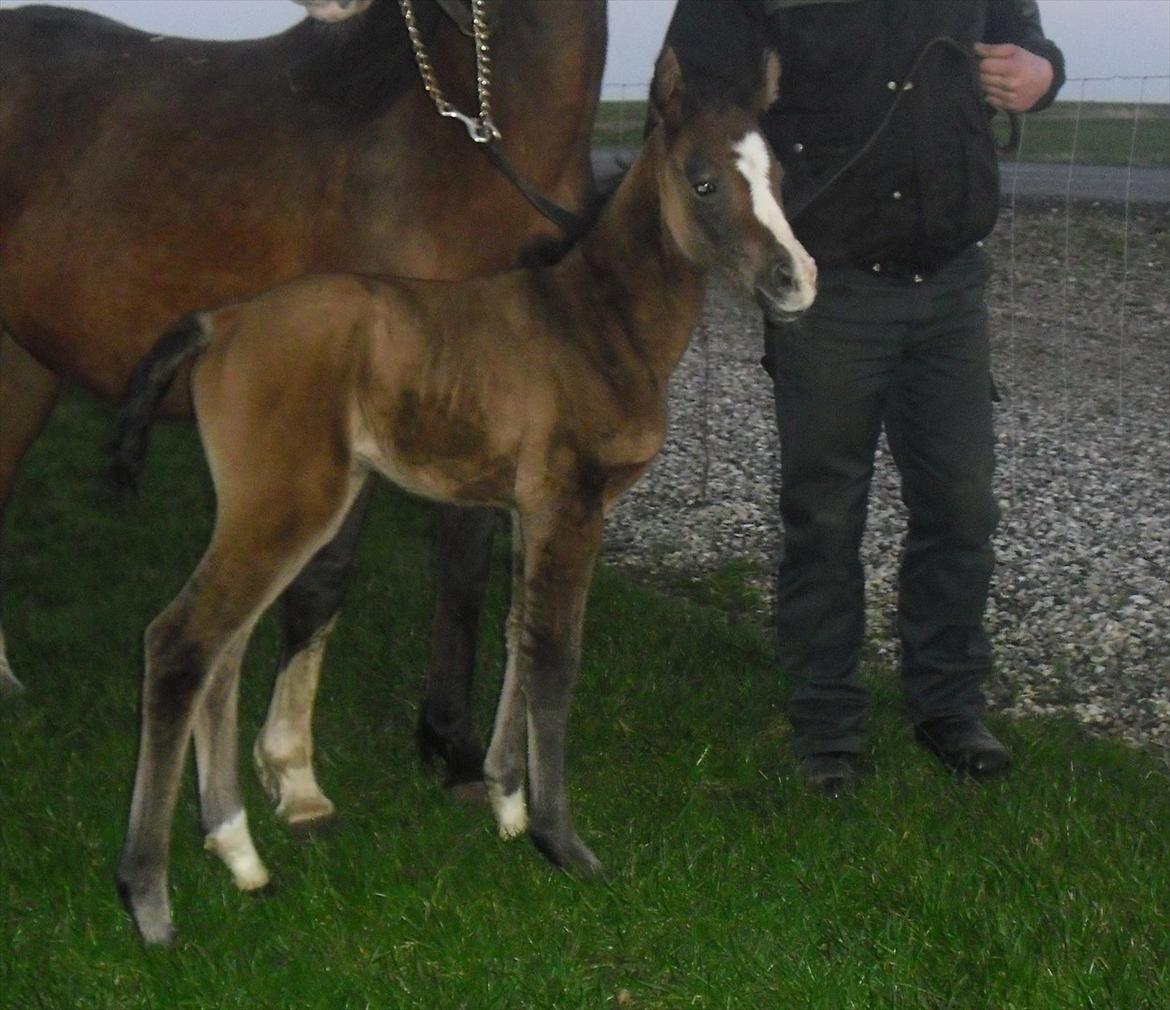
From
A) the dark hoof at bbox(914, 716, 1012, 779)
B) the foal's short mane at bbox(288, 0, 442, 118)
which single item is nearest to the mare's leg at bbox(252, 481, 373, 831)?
the foal's short mane at bbox(288, 0, 442, 118)

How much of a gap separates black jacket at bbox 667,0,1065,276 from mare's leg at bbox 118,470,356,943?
1465mm

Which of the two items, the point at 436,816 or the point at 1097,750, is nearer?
the point at 436,816

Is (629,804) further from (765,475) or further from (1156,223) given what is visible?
(1156,223)

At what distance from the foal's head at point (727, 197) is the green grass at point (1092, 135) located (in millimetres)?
14367

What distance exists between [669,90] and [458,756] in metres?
1.90

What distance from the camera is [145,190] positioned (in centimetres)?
427

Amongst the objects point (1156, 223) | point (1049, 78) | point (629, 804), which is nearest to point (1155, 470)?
point (1049, 78)

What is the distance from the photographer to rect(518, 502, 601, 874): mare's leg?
350cm

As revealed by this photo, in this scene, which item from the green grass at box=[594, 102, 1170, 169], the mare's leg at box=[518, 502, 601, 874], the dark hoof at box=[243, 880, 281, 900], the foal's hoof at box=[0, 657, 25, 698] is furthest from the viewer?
the green grass at box=[594, 102, 1170, 169]

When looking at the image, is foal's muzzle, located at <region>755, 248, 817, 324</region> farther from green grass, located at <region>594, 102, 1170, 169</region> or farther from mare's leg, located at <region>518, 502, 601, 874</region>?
green grass, located at <region>594, 102, 1170, 169</region>

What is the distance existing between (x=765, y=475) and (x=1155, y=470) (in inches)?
76.1

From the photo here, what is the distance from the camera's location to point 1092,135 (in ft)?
81.9

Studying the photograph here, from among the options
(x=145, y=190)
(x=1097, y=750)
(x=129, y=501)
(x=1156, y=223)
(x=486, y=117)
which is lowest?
(x=1156, y=223)

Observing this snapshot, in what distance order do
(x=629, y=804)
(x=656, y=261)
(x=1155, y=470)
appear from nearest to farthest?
(x=656, y=261)
(x=629, y=804)
(x=1155, y=470)
